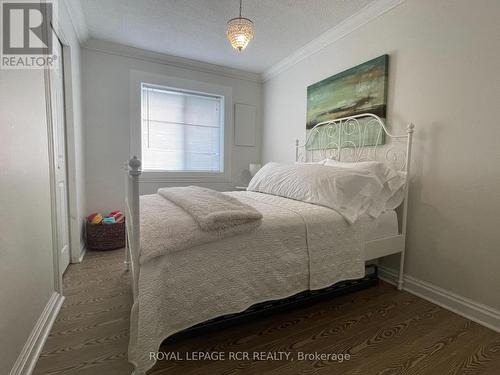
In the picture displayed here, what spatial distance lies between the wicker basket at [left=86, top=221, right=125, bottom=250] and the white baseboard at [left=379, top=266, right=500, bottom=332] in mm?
2747

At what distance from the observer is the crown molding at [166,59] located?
9.38ft

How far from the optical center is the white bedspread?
0.98m

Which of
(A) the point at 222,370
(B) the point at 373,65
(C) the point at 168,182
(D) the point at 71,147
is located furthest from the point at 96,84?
(A) the point at 222,370

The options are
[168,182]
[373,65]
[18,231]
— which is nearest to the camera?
[18,231]

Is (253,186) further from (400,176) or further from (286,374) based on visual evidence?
(286,374)

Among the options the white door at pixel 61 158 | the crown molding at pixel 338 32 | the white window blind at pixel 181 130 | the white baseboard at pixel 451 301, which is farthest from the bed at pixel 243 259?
the white window blind at pixel 181 130

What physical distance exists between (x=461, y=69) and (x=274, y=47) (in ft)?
6.44

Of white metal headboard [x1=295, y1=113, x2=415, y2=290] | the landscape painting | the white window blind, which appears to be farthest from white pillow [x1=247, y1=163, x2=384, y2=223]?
the white window blind

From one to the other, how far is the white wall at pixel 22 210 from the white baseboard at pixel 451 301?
95.8 inches

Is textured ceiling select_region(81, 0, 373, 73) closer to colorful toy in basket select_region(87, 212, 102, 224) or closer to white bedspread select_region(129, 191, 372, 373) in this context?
white bedspread select_region(129, 191, 372, 373)

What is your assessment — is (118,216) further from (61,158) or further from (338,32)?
(338,32)

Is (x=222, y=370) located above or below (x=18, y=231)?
below

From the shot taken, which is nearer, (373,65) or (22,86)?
(22,86)

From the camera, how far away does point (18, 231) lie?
1.08m
